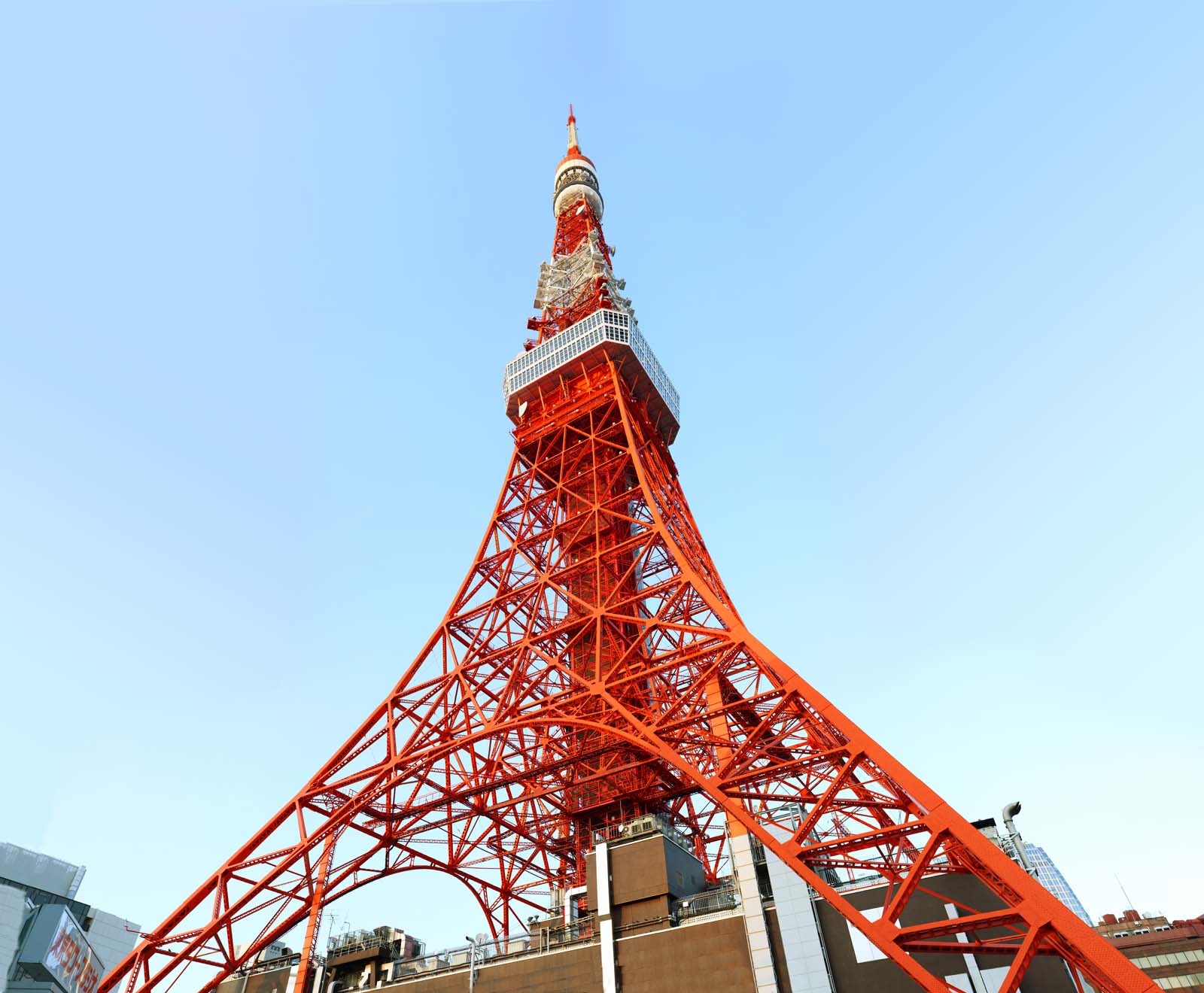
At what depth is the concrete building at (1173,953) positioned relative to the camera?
174ft

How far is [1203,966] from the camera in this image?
53.2m

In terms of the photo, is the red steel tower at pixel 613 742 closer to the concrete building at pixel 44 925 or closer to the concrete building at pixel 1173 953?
the concrete building at pixel 44 925

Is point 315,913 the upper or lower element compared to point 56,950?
lower

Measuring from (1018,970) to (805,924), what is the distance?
21.4 feet

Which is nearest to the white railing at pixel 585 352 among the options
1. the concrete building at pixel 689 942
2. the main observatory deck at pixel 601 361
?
the main observatory deck at pixel 601 361

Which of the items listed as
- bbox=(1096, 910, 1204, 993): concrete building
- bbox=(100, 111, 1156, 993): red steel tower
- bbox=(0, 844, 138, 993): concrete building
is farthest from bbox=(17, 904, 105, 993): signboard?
bbox=(1096, 910, 1204, 993): concrete building

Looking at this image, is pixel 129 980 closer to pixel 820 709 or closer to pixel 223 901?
pixel 223 901

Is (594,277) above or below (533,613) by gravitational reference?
above

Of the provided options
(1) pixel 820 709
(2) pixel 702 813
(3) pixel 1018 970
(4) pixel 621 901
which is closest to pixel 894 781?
(1) pixel 820 709

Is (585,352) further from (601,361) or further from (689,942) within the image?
(689,942)

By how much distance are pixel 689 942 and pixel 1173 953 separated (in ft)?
185

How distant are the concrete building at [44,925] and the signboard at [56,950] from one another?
40mm

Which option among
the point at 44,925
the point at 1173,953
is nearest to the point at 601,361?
the point at 44,925

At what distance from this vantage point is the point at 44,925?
41.9 meters
